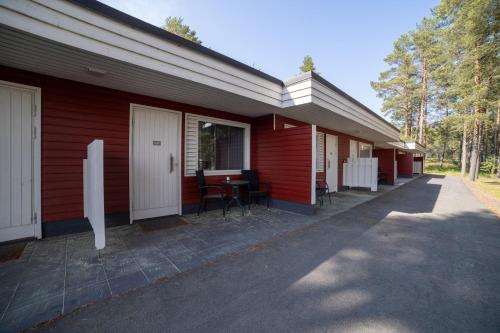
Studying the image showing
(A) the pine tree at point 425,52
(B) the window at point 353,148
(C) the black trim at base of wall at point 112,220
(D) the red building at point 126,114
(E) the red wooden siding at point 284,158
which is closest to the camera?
(D) the red building at point 126,114

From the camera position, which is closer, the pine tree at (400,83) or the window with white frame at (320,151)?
the window with white frame at (320,151)

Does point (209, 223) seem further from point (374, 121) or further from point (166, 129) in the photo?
point (374, 121)

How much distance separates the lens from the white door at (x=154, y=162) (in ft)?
12.7

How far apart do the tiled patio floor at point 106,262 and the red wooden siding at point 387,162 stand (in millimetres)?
9591

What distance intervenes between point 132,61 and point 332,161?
728 cm

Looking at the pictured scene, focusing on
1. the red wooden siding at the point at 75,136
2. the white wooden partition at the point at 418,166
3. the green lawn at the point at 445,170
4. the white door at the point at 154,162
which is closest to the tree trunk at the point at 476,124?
the white wooden partition at the point at 418,166

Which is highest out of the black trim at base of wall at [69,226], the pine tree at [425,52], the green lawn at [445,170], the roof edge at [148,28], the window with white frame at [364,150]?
the pine tree at [425,52]

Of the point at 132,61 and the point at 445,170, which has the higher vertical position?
the point at 132,61

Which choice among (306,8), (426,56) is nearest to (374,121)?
(306,8)

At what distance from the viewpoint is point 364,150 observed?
11.1 metres

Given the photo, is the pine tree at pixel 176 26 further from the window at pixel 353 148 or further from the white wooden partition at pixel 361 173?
the white wooden partition at pixel 361 173

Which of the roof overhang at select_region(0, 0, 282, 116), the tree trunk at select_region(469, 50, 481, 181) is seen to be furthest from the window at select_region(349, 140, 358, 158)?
the tree trunk at select_region(469, 50, 481, 181)

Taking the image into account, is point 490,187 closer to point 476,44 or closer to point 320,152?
point 476,44

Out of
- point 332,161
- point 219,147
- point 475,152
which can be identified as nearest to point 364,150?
point 332,161
